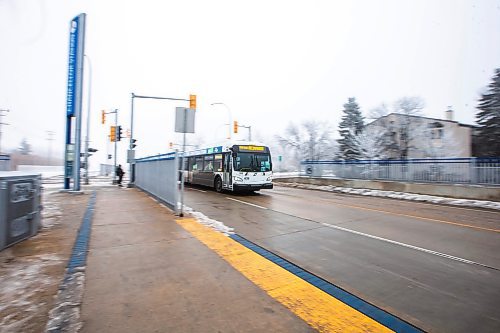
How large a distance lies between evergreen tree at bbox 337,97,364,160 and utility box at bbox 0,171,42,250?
164ft

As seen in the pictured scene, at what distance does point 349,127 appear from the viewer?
54656 mm

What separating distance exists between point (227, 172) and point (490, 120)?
44015 millimetres

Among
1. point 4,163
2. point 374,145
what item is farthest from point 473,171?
point 374,145

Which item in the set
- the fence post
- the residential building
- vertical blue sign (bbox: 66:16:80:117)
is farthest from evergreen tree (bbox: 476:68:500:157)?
vertical blue sign (bbox: 66:16:80:117)

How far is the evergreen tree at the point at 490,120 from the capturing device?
132 ft

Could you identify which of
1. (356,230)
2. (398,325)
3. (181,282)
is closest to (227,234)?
(181,282)

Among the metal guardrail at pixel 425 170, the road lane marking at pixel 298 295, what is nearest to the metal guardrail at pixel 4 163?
the road lane marking at pixel 298 295

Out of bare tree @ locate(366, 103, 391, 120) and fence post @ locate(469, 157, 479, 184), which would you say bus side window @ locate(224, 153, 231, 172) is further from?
bare tree @ locate(366, 103, 391, 120)

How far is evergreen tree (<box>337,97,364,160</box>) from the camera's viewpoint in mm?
52097

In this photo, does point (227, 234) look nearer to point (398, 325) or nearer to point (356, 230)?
point (356, 230)

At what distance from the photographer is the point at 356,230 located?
7.32 m

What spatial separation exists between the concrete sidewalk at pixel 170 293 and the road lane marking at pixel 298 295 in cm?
14

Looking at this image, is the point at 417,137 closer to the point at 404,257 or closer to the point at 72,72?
the point at 72,72

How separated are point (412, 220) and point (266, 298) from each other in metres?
7.08
